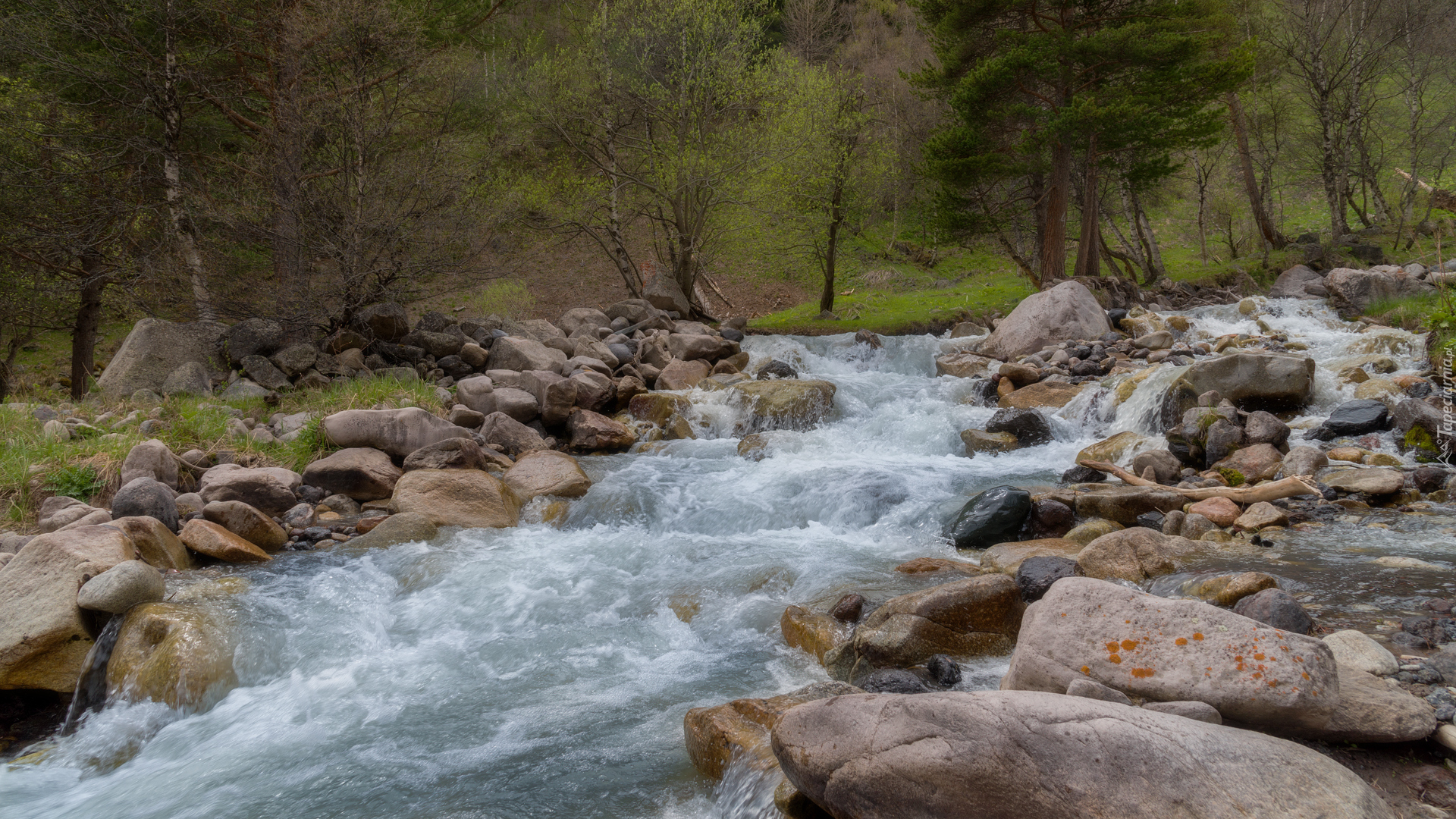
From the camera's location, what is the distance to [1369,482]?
6.50 m

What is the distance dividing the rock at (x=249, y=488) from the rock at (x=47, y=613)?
2028 mm

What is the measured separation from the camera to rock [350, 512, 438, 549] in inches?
281

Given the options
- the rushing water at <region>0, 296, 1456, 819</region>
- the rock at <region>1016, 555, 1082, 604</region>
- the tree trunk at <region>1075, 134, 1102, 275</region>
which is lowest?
the rushing water at <region>0, 296, 1456, 819</region>

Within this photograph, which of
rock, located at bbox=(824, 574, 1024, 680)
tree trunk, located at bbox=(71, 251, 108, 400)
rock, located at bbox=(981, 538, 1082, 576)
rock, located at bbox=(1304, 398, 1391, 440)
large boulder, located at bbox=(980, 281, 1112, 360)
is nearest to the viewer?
rock, located at bbox=(824, 574, 1024, 680)

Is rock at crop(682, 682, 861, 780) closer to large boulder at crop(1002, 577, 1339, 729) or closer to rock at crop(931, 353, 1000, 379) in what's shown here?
large boulder at crop(1002, 577, 1339, 729)

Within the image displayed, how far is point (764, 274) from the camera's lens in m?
22.4

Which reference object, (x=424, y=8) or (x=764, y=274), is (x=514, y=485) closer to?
(x=424, y=8)

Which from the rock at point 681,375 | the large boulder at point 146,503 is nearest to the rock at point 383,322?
the rock at point 681,375

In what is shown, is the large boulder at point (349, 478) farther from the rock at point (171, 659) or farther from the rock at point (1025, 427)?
the rock at point (1025, 427)

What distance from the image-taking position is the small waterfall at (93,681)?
460 centimetres

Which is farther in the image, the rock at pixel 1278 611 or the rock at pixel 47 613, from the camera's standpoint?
the rock at pixel 47 613

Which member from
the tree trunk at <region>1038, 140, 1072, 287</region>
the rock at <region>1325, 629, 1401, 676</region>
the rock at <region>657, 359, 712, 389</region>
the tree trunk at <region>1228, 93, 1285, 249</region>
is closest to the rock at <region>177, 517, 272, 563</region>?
the rock at <region>1325, 629, 1401, 676</region>

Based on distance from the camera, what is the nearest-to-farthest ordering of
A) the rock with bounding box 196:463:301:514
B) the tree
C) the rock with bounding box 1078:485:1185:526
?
the rock with bounding box 1078:485:1185:526 < the rock with bounding box 196:463:301:514 < the tree

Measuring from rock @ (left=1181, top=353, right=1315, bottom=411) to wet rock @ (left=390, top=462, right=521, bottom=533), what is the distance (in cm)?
800
